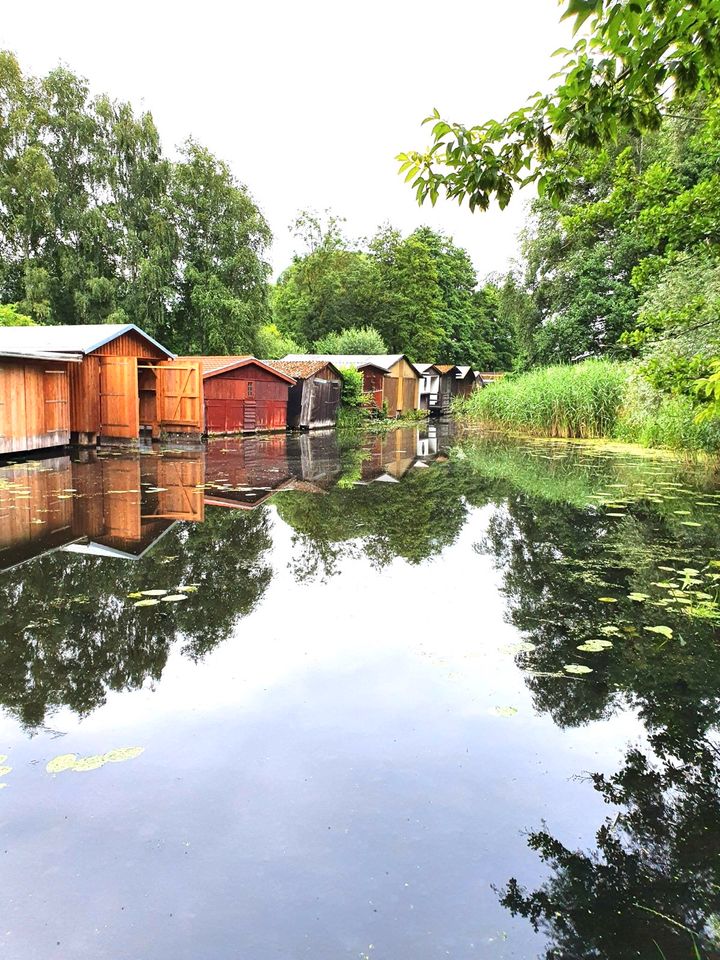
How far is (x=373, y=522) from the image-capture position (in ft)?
33.6

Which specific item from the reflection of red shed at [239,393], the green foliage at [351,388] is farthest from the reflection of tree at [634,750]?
the green foliage at [351,388]

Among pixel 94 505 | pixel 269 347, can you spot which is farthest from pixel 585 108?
pixel 269 347

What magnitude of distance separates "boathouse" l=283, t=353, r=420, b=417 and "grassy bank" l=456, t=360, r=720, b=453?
12148 mm

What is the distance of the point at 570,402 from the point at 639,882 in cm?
2342

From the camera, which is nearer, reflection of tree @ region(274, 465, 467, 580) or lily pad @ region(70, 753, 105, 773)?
lily pad @ region(70, 753, 105, 773)

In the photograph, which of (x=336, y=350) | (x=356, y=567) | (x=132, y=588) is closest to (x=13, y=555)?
(x=132, y=588)

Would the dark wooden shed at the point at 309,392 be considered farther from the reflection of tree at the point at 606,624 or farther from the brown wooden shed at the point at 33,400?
the reflection of tree at the point at 606,624

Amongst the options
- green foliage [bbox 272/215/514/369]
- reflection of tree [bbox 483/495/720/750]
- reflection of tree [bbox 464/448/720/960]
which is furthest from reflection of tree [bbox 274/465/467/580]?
green foliage [bbox 272/215/514/369]

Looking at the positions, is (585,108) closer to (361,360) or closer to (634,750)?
(634,750)

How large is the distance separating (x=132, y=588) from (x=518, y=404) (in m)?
22.7

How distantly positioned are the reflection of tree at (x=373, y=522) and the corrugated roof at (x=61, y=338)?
10.9 metres

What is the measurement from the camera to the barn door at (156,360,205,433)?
77.2 feet

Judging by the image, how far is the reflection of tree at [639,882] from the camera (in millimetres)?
2502

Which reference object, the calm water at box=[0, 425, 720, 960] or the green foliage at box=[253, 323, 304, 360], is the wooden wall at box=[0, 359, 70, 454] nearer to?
the calm water at box=[0, 425, 720, 960]
